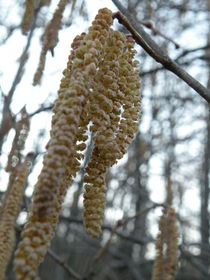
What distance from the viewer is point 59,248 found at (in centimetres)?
544

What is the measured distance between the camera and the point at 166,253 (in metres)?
1.41

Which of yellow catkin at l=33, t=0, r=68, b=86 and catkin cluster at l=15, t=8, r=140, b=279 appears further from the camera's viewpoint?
yellow catkin at l=33, t=0, r=68, b=86

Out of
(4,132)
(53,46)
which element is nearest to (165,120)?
(4,132)

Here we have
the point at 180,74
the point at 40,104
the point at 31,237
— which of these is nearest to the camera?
the point at 31,237

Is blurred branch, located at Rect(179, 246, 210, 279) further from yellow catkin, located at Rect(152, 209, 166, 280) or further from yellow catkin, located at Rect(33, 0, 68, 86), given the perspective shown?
yellow catkin, located at Rect(33, 0, 68, 86)

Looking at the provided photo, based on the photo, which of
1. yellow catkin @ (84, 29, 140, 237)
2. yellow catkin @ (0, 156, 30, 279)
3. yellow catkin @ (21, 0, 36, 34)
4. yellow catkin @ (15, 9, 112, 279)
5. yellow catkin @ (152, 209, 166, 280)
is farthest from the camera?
yellow catkin @ (21, 0, 36, 34)

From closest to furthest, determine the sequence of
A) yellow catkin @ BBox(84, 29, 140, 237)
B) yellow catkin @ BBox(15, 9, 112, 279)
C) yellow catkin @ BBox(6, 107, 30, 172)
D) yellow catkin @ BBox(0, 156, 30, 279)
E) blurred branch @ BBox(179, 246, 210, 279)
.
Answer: yellow catkin @ BBox(15, 9, 112, 279)
yellow catkin @ BBox(84, 29, 140, 237)
yellow catkin @ BBox(0, 156, 30, 279)
yellow catkin @ BBox(6, 107, 30, 172)
blurred branch @ BBox(179, 246, 210, 279)

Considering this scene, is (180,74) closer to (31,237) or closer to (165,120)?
(31,237)

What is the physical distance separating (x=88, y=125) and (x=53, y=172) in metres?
0.24

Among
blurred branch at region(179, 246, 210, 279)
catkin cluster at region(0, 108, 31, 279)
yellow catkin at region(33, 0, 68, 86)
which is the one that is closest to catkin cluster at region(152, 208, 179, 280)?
catkin cluster at region(0, 108, 31, 279)

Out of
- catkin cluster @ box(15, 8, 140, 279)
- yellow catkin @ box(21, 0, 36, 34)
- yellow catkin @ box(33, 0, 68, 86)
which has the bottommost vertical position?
catkin cluster @ box(15, 8, 140, 279)

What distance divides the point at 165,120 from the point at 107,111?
4750 mm

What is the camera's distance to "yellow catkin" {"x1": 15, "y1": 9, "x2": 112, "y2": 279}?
1.86 ft

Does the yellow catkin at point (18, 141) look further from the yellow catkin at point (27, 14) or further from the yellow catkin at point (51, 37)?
the yellow catkin at point (27, 14)
